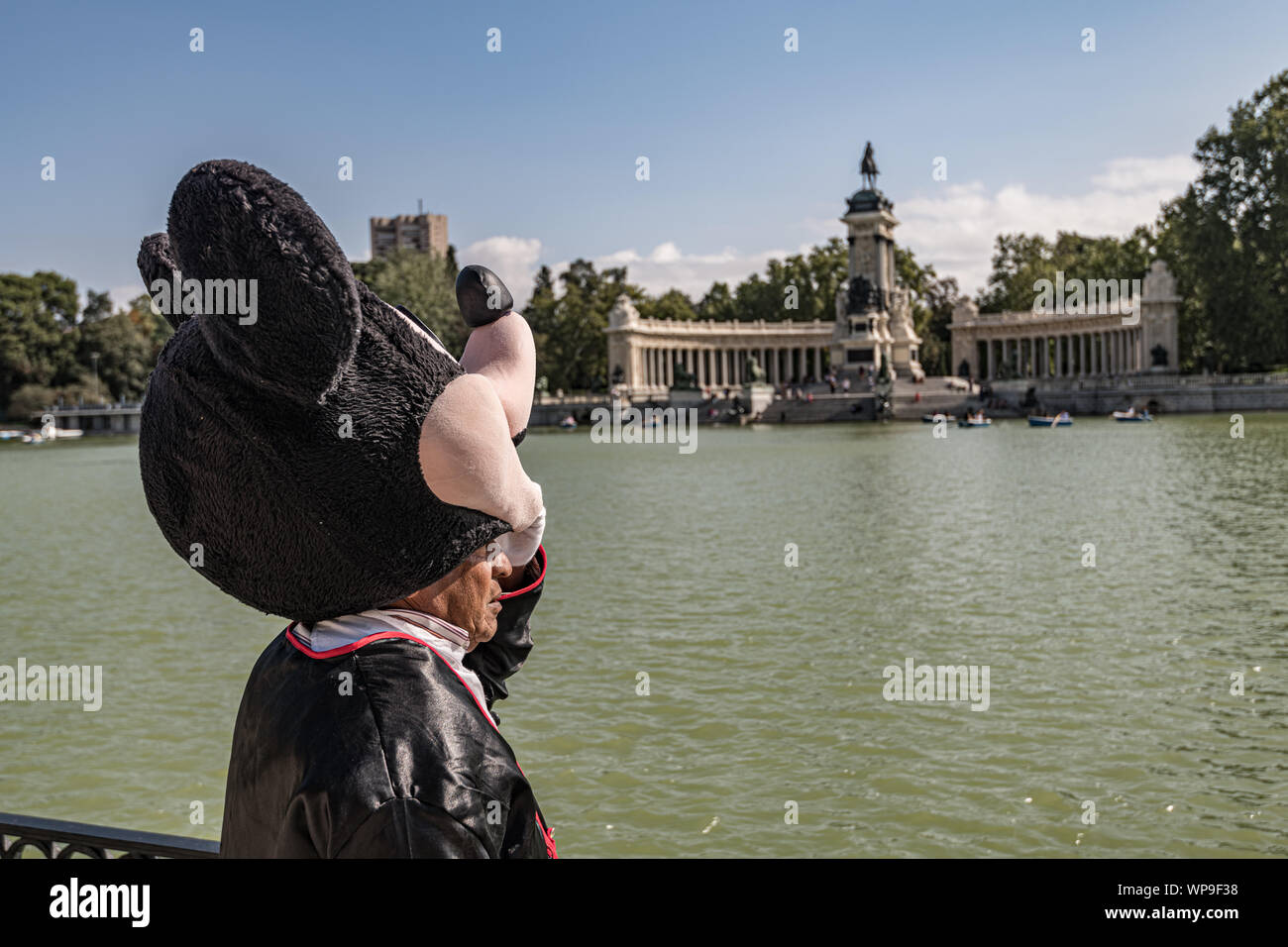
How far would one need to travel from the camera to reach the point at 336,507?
2363 mm

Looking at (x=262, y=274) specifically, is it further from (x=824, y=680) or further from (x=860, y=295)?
(x=860, y=295)

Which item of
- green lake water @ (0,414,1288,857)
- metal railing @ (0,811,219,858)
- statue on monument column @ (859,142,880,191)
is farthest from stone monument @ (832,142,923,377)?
metal railing @ (0,811,219,858)

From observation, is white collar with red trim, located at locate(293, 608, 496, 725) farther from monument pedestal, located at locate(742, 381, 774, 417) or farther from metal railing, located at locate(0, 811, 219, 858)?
monument pedestal, located at locate(742, 381, 774, 417)

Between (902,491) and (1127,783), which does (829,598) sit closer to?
(1127,783)

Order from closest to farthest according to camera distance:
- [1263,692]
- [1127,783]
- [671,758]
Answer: [1127,783], [671,758], [1263,692]

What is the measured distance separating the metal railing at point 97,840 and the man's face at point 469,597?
42.6 inches

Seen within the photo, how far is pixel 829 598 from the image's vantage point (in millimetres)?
14078

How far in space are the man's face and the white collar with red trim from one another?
3cm

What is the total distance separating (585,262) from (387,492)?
363ft

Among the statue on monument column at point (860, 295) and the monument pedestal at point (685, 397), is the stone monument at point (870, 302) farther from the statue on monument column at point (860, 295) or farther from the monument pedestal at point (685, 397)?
the monument pedestal at point (685, 397)

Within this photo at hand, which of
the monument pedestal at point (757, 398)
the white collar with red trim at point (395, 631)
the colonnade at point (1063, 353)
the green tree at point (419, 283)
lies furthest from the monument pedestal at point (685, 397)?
the white collar with red trim at point (395, 631)

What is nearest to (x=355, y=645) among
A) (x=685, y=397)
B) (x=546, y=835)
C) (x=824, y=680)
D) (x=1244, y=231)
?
(x=546, y=835)
